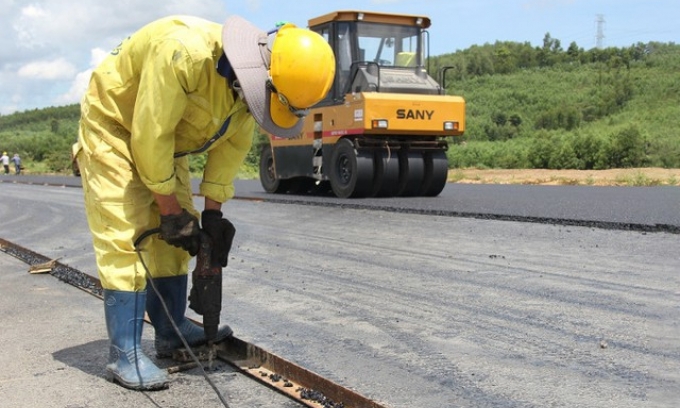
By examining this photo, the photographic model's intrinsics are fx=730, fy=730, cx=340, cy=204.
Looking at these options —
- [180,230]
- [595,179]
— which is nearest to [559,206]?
[180,230]

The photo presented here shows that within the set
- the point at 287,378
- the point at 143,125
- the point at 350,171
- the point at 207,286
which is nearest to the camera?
the point at 143,125

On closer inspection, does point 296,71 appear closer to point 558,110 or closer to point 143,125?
point 143,125

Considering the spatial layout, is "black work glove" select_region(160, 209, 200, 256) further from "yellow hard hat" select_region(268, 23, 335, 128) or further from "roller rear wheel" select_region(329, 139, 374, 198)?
"roller rear wheel" select_region(329, 139, 374, 198)

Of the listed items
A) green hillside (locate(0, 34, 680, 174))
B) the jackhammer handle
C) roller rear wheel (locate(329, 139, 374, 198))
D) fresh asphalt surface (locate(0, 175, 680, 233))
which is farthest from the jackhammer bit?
green hillside (locate(0, 34, 680, 174))

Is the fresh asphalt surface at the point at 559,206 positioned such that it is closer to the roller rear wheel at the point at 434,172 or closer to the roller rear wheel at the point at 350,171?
the roller rear wheel at the point at 350,171

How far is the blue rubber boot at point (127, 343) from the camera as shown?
9.73 feet

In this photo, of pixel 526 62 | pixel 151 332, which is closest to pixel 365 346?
pixel 151 332

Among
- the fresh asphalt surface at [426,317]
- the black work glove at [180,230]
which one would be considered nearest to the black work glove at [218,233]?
the black work glove at [180,230]

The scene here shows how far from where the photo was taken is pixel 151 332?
3.87 m

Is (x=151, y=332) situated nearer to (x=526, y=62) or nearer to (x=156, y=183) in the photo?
(x=156, y=183)

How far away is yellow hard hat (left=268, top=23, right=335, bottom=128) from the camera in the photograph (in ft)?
9.39

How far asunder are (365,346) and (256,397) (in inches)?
→ 28.9

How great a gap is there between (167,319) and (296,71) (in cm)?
137

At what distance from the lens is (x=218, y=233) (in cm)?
322
